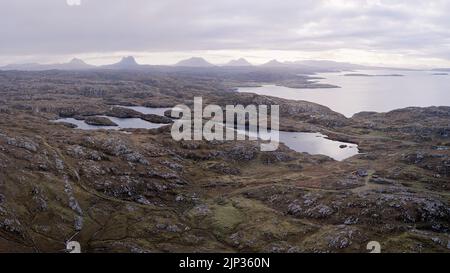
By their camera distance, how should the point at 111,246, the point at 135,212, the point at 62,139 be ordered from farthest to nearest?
the point at 62,139 < the point at 135,212 < the point at 111,246

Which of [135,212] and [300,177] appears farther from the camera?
[300,177]

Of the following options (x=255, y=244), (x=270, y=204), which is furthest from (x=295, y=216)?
(x=255, y=244)

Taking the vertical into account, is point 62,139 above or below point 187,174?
above

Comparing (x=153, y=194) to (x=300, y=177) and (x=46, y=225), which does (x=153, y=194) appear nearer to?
(x=46, y=225)

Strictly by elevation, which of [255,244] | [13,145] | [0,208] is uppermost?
[13,145]

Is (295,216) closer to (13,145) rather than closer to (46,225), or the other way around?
(46,225)
